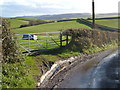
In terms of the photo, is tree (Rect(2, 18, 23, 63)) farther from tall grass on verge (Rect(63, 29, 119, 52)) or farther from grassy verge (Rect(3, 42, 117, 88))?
tall grass on verge (Rect(63, 29, 119, 52))

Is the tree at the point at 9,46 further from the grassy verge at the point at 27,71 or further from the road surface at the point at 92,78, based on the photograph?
the road surface at the point at 92,78

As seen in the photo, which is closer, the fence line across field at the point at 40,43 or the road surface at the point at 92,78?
the road surface at the point at 92,78

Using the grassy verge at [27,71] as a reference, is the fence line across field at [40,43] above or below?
above

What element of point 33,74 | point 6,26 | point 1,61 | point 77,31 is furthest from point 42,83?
point 77,31

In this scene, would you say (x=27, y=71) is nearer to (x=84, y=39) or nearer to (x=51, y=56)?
(x=51, y=56)

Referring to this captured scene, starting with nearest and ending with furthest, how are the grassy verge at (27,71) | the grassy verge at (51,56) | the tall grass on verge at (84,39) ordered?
the grassy verge at (27,71) → the grassy verge at (51,56) → the tall grass on verge at (84,39)

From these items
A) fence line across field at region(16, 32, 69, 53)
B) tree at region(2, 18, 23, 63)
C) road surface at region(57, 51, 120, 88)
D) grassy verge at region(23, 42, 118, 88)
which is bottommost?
road surface at region(57, 51, 120, 88)

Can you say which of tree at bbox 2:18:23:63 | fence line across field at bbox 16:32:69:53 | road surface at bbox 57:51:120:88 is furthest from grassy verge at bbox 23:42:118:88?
road surface at bbox 57:51:120:88

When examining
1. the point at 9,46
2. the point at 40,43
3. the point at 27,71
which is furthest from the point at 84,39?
the point at 27,71

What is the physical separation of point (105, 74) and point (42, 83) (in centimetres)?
479

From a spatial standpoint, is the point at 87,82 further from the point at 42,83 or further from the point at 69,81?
the point at 42,83

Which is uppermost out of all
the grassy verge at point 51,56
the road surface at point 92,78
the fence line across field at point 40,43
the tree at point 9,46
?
the tree at point 9,46

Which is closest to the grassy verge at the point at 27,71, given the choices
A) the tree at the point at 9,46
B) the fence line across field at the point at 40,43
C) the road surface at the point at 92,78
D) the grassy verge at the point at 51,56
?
the grassy verge at the point at 51,56

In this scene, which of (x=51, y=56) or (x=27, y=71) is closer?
(x=27, y=71)
